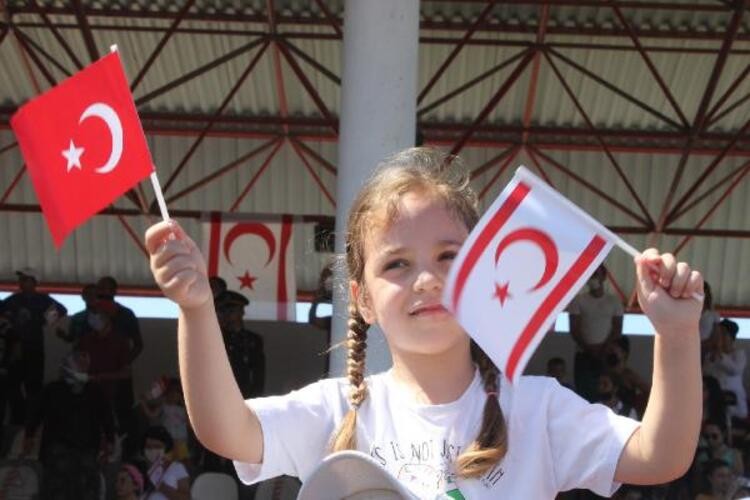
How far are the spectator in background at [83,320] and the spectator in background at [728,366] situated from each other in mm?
4879

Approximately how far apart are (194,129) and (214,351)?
14.4 metres

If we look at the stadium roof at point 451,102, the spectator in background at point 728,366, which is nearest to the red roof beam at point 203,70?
the stadium roof at point 451,102

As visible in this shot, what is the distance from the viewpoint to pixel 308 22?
1448 centimetres

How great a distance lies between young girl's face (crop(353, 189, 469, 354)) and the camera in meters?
2.48

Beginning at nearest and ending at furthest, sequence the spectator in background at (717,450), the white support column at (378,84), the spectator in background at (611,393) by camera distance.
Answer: the white support column at (378,84)
the spectator in background at (611,393)
the spectator in background at (717,450)

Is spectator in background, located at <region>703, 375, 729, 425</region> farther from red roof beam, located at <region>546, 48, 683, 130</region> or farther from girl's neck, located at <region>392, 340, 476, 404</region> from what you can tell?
girl's neck, located at <region>392, 340, 476, 404</region>

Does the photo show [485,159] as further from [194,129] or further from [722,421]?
[722,421]

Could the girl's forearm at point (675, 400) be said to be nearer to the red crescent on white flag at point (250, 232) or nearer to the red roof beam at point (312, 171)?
the red crescent on white flag at point (250, 232)

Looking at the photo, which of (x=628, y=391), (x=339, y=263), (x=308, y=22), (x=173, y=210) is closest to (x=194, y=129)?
(x=173, y=210)

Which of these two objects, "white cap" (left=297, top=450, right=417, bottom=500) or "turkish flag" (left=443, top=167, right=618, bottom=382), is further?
"turkish flag" (left=443, top=167, right=618, bottom=382)

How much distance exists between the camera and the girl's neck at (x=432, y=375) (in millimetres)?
2562

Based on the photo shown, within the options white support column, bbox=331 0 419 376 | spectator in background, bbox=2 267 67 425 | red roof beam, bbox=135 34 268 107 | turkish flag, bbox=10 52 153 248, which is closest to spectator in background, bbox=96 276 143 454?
→ spectator in background, bbox=2 267 67 425

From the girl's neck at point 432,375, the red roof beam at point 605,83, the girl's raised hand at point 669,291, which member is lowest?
the girl's neck at point 432,375

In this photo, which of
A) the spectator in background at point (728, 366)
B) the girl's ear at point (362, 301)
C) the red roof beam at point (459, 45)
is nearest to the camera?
the girl's ear at point (362, 301)
